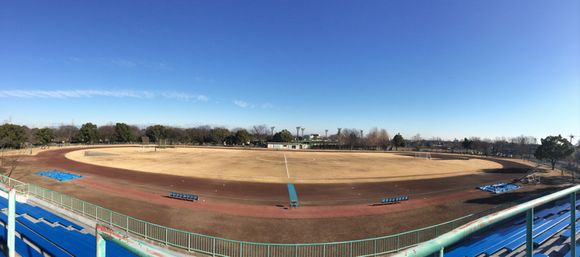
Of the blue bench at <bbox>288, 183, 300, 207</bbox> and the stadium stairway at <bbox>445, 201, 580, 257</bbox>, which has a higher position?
the stadium stairway at <bbox>445, 201, 580, 257</bbox>

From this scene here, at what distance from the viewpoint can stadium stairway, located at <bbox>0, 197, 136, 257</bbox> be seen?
1304cm

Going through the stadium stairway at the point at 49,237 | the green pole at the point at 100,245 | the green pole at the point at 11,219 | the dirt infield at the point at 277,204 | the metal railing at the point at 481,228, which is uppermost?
the metal railing at the point at 481,228

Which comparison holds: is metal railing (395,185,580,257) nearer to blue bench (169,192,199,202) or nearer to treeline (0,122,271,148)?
blue bench (169,192,199,202)

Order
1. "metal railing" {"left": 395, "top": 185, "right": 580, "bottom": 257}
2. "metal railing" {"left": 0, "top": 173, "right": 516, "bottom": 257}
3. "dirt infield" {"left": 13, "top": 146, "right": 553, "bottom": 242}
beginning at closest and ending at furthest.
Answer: "metal railing" {"left": 395, "top": 185, "right": 580, "bottom": 257}
"metal railing" {"left": 0, "top": 173, "right": 516, "bottom": 257}
"dirt infield" {"left": 13, "top": 146, "right": 553, "bottom": 242}

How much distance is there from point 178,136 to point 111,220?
115701 millimetres

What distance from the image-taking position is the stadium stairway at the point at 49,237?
42.8ft

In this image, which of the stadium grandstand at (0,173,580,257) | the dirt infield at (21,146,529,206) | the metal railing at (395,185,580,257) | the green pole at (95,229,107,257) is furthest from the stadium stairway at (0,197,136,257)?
the metal railing at (395,185,580,257)

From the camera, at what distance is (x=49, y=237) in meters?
14.6

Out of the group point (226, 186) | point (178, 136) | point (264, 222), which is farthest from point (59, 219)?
point (178, 136)

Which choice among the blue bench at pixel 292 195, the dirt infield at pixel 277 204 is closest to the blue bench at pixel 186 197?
the dirt infield at pixel 277 204

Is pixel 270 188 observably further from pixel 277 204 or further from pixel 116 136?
pixel 116 136

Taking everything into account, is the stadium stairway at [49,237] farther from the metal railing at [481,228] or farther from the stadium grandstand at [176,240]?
the metal railing at [481,228]

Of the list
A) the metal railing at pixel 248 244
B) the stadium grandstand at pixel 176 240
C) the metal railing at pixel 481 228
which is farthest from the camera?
the metal railing at pixel 248 244

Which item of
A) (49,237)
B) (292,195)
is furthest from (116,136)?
(49,237)
